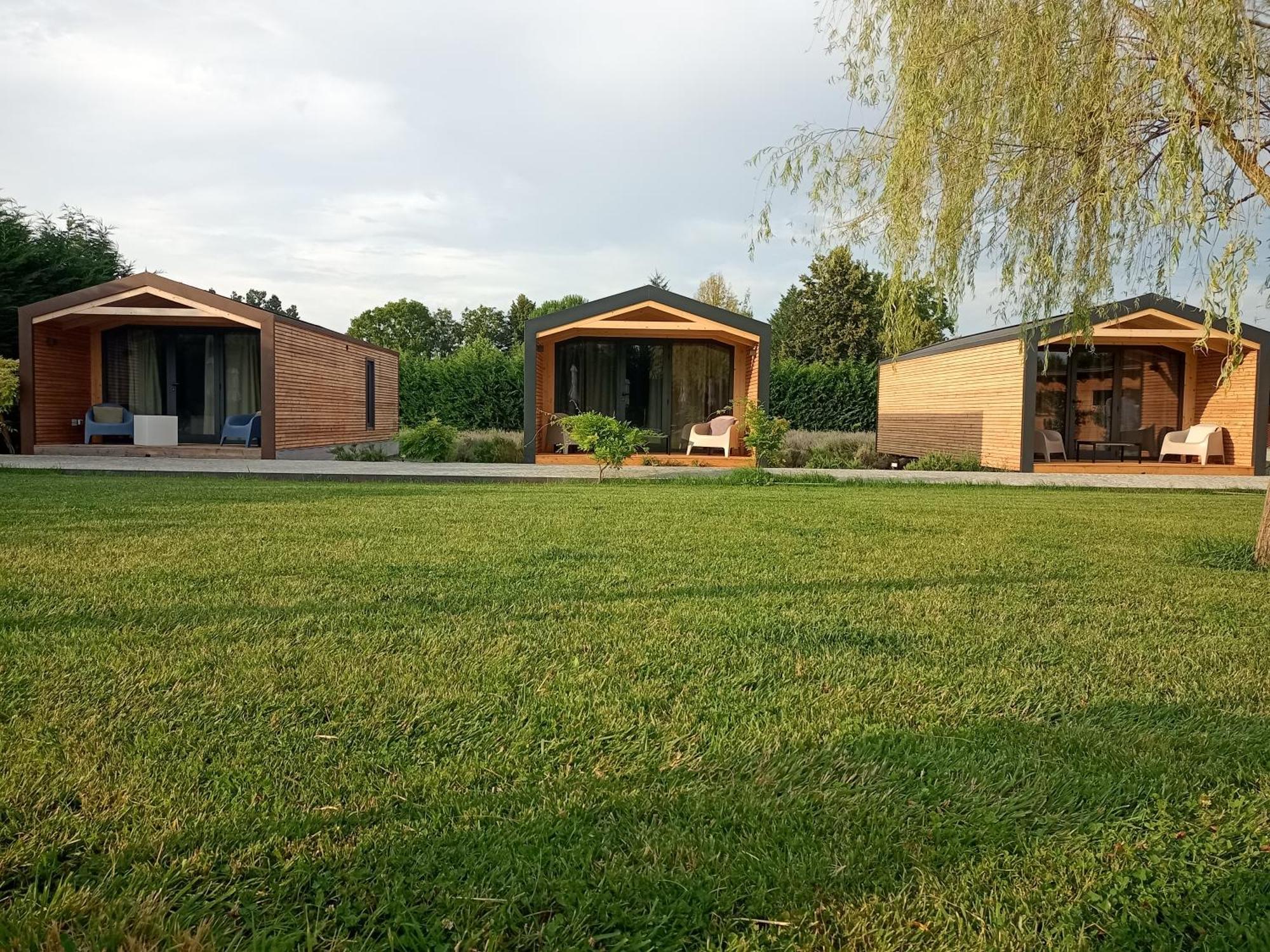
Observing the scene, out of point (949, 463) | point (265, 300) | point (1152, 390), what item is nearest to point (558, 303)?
point (265, 300)

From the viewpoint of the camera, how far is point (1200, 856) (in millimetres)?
1604

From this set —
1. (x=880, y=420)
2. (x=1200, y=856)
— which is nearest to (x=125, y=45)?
(x=1200, y=856)

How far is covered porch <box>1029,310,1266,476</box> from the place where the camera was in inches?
570

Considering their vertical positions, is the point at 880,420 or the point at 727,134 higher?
the point at 727,134

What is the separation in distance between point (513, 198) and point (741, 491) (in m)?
11.6

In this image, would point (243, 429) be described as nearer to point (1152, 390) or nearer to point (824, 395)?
point (824, 395)

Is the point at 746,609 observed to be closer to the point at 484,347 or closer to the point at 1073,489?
the point at 1073,489

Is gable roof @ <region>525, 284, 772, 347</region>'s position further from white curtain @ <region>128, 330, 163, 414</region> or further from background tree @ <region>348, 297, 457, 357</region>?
background tree @ <region>348, 297, 457, 357</region>

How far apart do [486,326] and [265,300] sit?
59.5 ft

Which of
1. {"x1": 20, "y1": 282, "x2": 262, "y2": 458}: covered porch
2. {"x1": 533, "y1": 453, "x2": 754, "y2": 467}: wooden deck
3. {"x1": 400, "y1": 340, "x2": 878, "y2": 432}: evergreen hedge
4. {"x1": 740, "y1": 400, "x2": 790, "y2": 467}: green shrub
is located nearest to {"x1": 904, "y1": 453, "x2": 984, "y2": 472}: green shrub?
{"x1": 533, "y1": 453, "x2": 754, "y2": 467}: wooden deck

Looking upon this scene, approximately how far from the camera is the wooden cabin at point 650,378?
579 inches

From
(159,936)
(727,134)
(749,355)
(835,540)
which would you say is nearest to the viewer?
(159,936)

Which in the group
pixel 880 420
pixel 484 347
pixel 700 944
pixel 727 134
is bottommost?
pixel 700 944

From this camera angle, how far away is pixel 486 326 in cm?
5450
